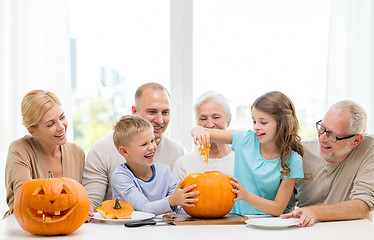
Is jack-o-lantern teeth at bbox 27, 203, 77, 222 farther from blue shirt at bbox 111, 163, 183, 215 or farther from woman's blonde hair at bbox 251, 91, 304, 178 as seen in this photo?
woman's blonde hair at bbox 251, 91, 304, 178

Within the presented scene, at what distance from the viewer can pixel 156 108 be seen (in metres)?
3.01

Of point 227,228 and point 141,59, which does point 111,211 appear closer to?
point 227,228

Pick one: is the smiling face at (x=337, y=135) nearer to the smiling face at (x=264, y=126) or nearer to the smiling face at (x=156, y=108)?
the smiling face at (x=264, y=126)

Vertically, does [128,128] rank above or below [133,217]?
above

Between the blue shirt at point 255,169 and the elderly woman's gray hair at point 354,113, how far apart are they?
0.32m

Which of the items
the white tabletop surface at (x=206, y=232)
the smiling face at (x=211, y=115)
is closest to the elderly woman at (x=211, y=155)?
the smiling face at (x=211, y=115)

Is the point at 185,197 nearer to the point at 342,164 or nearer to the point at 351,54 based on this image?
the point at 342,164

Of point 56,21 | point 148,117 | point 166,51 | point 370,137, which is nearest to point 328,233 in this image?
point 370,137

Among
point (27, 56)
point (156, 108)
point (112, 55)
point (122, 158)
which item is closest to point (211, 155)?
point (156, 108)

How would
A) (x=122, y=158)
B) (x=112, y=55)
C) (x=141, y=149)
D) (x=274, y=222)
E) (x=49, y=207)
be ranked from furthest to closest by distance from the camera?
1. (x=112, y=55)
2. (x=122, y=158)
3. (x=141, y=149)
4. (x=274, y=222)
5. (x=49, y=207)

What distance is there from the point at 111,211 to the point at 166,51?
6.63 feet

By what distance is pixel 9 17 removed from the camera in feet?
12.2

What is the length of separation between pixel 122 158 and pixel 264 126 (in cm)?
90

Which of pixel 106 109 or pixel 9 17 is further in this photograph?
pixel 106 109
